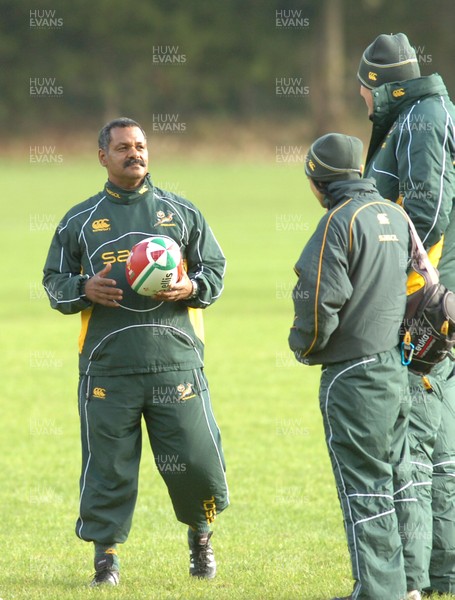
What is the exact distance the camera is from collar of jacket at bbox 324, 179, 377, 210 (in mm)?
5219

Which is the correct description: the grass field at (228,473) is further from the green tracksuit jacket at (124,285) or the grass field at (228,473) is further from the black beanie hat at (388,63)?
the black beanie hat at (388,63)

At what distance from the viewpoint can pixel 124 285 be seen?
19.4 ft

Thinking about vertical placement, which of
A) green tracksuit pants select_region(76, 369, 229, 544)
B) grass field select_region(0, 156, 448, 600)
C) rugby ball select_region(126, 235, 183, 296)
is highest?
rugby ball select_region(126, 235, 183, 296)

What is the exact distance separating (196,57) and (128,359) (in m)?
58.5

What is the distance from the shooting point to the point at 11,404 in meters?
11.2

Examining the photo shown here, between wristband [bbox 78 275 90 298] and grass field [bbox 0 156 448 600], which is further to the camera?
grass field [bbox 0 156 448 600]

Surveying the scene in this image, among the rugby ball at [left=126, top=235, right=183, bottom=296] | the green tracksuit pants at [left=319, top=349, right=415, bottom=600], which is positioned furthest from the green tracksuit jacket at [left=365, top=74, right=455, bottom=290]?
the rugby ball at [left=126, top=235, right=183, bottom=296]

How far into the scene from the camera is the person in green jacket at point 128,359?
19.4 ft

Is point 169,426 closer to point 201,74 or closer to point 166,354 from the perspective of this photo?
point 166,354

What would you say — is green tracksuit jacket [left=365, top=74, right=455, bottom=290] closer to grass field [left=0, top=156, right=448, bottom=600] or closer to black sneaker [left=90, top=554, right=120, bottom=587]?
grass field [left=0, top=156, right=448, bottom=600]

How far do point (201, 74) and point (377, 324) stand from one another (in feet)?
193

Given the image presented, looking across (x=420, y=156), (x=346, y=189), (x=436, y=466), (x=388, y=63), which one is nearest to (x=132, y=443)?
(x=436, y=466)

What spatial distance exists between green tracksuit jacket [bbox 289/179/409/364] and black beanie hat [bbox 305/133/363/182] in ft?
0.20

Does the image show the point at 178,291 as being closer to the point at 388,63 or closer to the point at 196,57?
the point at 388,63
